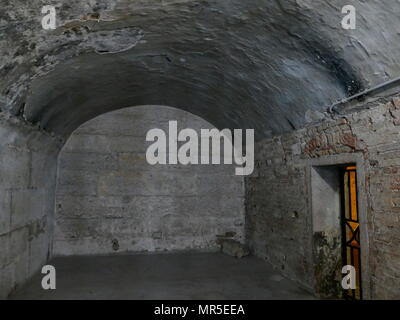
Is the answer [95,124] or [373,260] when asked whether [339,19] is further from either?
[95,124]

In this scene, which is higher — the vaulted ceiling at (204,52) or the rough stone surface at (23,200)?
the vaulted ceiling at (204,52)

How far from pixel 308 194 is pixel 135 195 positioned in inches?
140

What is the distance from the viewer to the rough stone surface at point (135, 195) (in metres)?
6.42

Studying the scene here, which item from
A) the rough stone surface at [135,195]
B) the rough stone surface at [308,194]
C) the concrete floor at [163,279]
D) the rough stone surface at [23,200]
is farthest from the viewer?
the rough stone surface at [135,195]

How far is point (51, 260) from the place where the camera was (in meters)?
5.95

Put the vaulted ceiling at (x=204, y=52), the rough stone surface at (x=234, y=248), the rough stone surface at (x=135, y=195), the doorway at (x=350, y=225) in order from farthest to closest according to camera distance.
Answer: the rough stone surface at (x=135, y=195), the rough stone surface at (x=234, y=248), the doorway at (x=350, y=225), the vaulted ceiling at (x=204, y=52)

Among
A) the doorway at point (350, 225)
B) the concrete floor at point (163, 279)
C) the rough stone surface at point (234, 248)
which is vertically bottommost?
the concrete floor at point (163, 279)

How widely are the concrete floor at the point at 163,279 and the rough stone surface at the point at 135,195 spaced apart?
47 centimetres

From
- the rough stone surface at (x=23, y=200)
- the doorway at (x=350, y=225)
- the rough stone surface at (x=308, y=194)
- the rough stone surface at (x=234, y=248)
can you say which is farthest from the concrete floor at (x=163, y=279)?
the doorway at (x=350, y=225)

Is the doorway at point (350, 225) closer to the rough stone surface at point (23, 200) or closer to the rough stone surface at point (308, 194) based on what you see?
the rough stone surface at point (308, 194)

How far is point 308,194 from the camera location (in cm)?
431

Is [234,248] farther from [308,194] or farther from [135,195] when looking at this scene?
[308,194]

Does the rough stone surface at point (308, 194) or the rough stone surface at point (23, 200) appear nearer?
the rough stone surface at point (308, 194)
